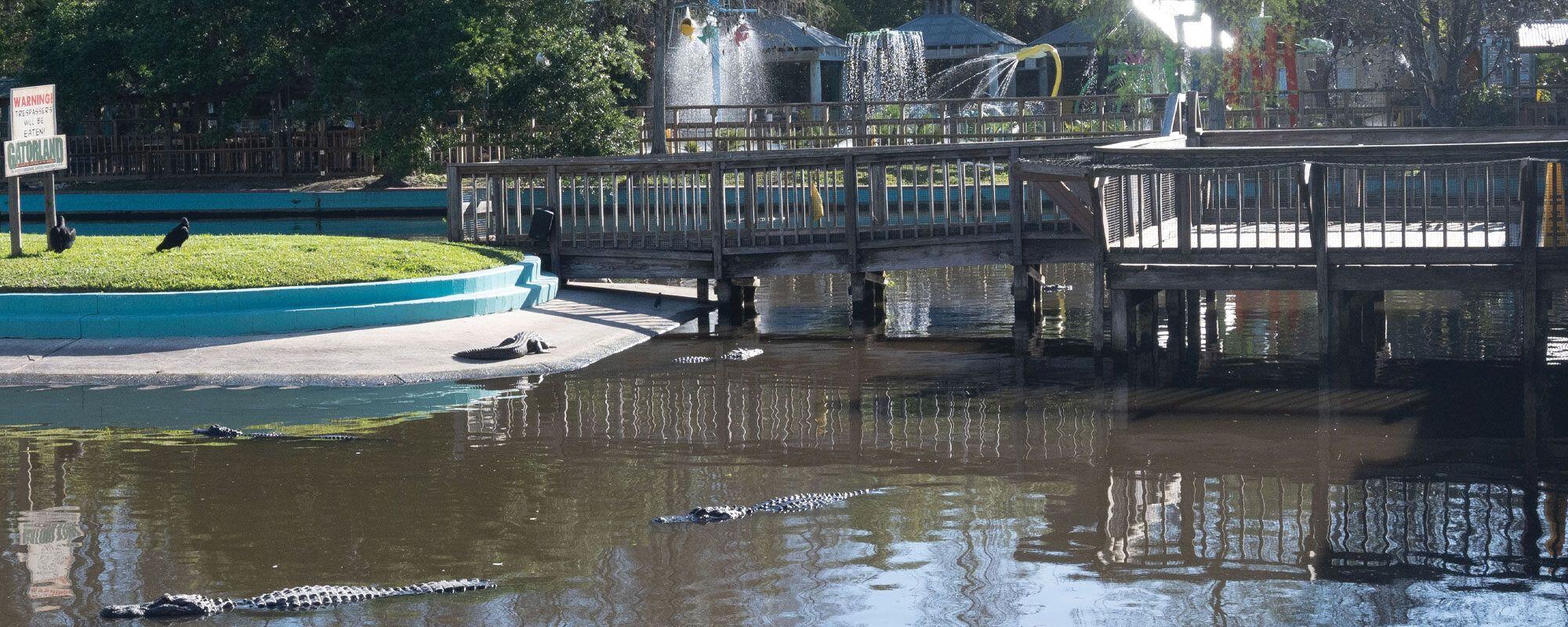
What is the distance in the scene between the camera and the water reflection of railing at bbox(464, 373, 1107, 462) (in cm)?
1090

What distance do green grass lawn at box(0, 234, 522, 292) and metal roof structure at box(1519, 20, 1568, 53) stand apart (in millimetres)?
25687

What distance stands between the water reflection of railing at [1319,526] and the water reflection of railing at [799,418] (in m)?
1.30

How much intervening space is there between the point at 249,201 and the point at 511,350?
798 inches

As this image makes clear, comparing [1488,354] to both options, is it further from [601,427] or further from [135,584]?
[135,584]

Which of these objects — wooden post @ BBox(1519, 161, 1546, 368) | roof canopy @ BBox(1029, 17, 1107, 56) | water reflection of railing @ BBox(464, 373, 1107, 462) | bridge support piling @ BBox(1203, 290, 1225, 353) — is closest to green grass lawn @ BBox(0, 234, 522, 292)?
water reflection of railing @ BBox(464, 373, 1107, 462)

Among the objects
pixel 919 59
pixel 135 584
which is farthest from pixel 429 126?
pixel 135 584

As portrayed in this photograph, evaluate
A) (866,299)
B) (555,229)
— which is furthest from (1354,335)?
(555,229)

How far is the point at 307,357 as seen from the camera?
13.7 metres

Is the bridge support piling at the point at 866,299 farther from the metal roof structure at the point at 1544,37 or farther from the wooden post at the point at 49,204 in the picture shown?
the metal roof structure at the point at 1544,37

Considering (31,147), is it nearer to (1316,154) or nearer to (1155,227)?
(1155,227)

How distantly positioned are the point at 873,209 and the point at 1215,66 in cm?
1738

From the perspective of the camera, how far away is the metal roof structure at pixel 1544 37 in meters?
34.4

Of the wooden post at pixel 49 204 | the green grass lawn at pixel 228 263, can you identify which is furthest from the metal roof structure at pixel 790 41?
the wooden post at pixel 49 204

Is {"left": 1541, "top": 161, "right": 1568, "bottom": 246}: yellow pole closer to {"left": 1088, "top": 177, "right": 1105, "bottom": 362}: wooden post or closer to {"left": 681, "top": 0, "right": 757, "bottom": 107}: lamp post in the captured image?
{"left": 1088, "top": 177, "right": 1105, "bottom": 362}: wooden post
